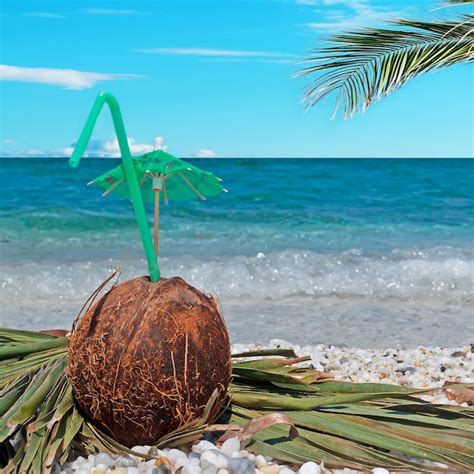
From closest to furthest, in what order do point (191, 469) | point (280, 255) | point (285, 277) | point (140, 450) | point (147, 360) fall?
1. point (191, 469)
2. point (147, 360)
3. point (140, 450)
4. point (285, 277)
5. point (280, 255)

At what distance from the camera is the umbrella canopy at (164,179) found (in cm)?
394

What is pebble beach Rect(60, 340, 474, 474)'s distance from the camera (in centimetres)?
336

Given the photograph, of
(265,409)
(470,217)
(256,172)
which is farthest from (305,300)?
(256,172)

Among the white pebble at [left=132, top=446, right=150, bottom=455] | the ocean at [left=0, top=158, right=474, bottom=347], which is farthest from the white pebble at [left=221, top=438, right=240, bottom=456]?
the ocean at [left=0, top=158, right=474, bottom=347]

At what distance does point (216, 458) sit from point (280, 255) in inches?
366

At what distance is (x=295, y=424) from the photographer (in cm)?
371

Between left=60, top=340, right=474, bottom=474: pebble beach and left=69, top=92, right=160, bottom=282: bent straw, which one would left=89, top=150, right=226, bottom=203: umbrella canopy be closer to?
left=69, top=92, right=160, bottom=282: bent straw

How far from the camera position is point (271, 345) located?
7.05 meters

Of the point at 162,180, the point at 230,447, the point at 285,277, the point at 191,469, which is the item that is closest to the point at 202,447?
the point at 230,447

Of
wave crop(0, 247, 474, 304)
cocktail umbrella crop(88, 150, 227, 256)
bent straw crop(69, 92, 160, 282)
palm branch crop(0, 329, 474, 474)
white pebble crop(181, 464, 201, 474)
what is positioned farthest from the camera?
wave crop(0, 247, 474, 304)

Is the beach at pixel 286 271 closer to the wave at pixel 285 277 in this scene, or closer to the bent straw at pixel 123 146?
the wave at pixel 285 277

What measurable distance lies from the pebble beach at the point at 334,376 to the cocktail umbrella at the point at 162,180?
1.05 m

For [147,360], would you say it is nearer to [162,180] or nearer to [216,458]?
[216,458]

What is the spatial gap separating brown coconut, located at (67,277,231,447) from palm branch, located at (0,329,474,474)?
0.34 feet
